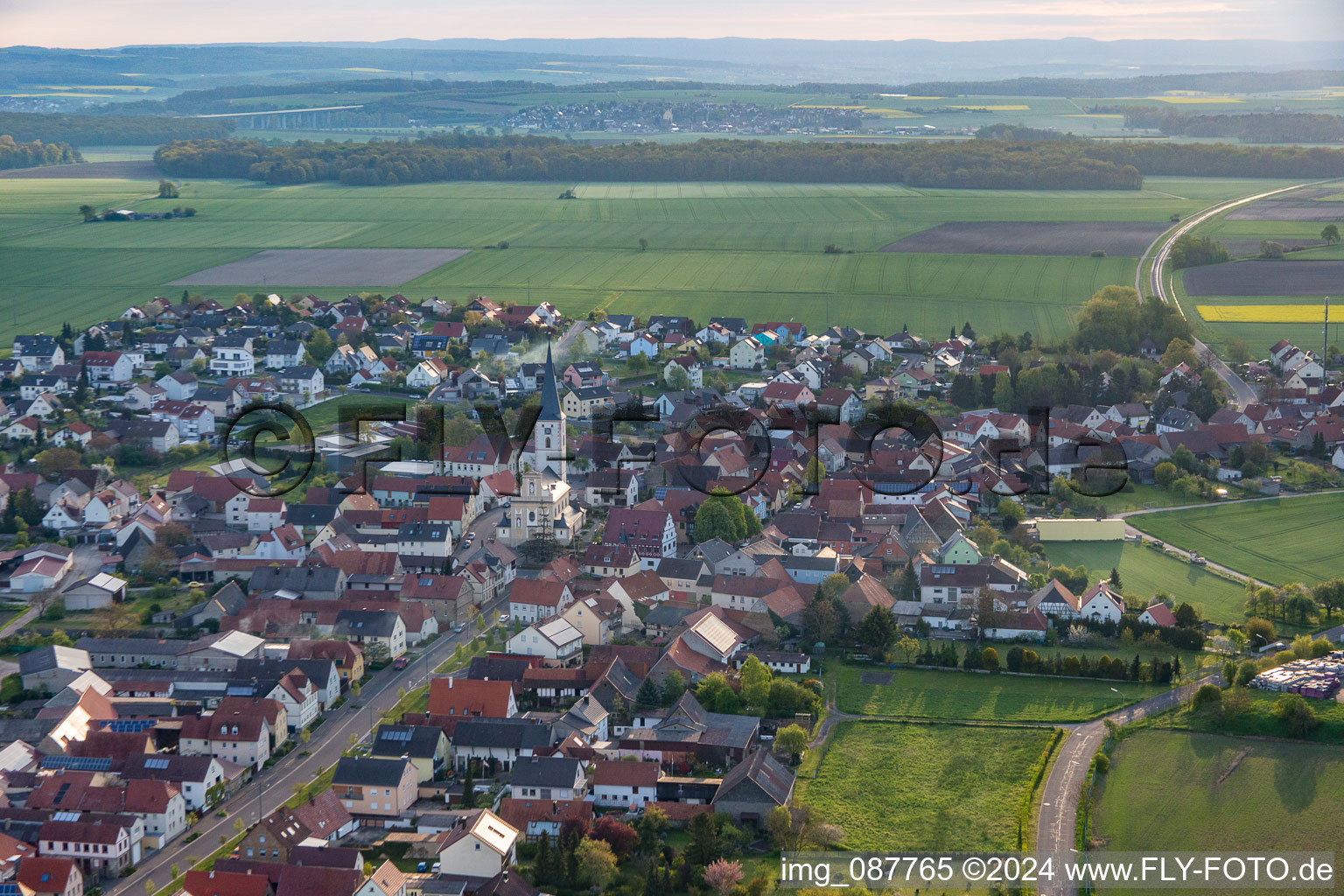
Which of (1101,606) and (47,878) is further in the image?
(1101,606)

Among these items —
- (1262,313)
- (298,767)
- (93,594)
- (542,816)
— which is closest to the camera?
(542,816)

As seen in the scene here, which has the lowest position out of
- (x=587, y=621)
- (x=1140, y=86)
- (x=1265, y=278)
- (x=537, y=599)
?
(x=587, y=621)

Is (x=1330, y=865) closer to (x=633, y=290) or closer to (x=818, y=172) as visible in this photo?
(x=633, y=290)

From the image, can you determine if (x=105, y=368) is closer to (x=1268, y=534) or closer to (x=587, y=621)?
(x=587, y=621)

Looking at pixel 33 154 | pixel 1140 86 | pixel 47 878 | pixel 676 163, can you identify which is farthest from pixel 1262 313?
pixel 1140 86

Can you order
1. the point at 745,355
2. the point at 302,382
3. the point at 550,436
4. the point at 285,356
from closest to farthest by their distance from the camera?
1. the point at 550,436
2. the point at 302,382
3. the point at 285,356
4. the point at 745,355

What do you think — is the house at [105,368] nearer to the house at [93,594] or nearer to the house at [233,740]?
the house at [93,594]

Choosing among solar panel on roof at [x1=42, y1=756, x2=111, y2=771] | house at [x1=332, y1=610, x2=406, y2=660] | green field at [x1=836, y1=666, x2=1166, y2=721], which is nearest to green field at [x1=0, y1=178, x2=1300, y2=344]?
green field at [x1=836, y1=666, x2=1166, y2=721]

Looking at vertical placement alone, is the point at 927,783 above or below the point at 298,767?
above
